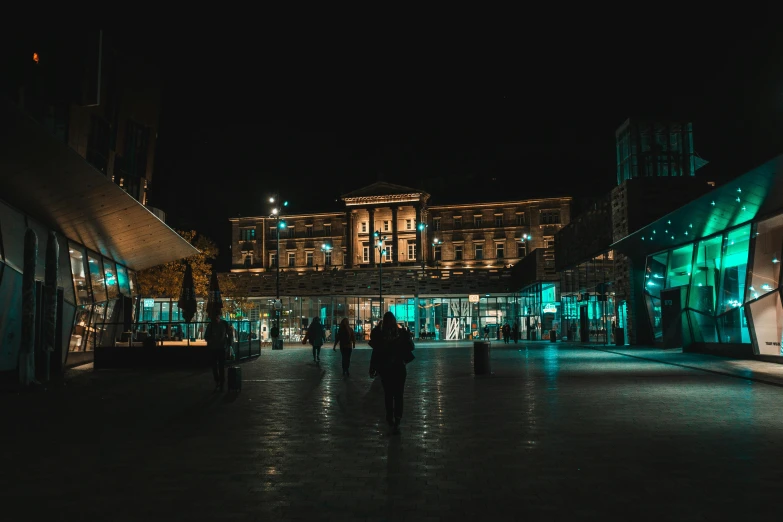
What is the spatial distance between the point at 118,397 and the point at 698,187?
2924cm

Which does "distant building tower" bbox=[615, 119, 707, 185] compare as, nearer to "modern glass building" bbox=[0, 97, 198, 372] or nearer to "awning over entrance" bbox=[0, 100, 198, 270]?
"modern glass building" bbox=[0, 97, 198, 372]

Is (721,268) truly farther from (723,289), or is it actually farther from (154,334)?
(154,334)

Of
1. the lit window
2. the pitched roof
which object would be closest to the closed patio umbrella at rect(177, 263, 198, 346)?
the pitched roof

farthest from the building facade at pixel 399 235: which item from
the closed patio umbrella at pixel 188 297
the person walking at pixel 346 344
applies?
the person walking at pixel 346 344

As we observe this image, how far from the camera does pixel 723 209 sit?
2556 cm

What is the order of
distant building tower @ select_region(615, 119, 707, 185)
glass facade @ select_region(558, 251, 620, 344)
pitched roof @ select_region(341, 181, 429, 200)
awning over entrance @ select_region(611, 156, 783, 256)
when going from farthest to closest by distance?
pitched roof @ select_region(341, 181, 429, 200), glass facade @ select_region(558, 251, 620, 344), distant building tower @ select_region(615, 119, 707, 185), awning over entrance @ select_region(611, 156, 783, 256)

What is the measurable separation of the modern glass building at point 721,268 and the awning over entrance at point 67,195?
55.4ft

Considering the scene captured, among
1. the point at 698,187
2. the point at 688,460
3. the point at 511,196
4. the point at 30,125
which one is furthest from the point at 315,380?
the point at 511,196

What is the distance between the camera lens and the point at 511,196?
365 feet

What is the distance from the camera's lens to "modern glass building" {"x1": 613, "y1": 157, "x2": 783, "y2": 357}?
78.2 ft

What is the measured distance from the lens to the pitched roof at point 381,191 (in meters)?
111

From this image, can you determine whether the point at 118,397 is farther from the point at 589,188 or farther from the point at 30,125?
the point at 589,188

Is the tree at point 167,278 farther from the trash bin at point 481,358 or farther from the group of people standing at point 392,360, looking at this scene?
the group of people standing at point 392,360

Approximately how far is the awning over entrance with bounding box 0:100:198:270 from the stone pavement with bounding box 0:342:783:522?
4.94 metres
